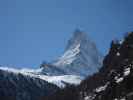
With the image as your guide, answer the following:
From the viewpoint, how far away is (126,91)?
9294 cm

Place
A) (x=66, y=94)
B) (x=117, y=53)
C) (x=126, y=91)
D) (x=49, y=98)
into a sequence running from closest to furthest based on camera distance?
(x=126, y=91), (x=117, y=53), (x=66, y=94), (x=49, y=98)

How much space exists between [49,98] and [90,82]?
35621 millimetres

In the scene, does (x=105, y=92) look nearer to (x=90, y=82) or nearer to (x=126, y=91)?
(x=126, y=91)

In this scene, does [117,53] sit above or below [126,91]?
above

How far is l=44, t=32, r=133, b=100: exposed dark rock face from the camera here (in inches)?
3812

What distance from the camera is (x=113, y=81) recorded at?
353 feet

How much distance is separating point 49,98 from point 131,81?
94.1 metres

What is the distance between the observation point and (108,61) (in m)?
160

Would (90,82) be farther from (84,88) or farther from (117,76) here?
(117,76)

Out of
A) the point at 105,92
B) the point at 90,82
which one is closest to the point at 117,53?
the point at 90,82

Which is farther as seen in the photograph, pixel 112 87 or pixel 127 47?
pixel 127 47

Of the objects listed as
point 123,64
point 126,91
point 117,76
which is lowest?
point 126,91

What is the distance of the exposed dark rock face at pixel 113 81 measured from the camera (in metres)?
96.8

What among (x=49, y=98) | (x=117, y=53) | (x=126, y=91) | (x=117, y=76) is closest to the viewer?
(x=126, y=91)
